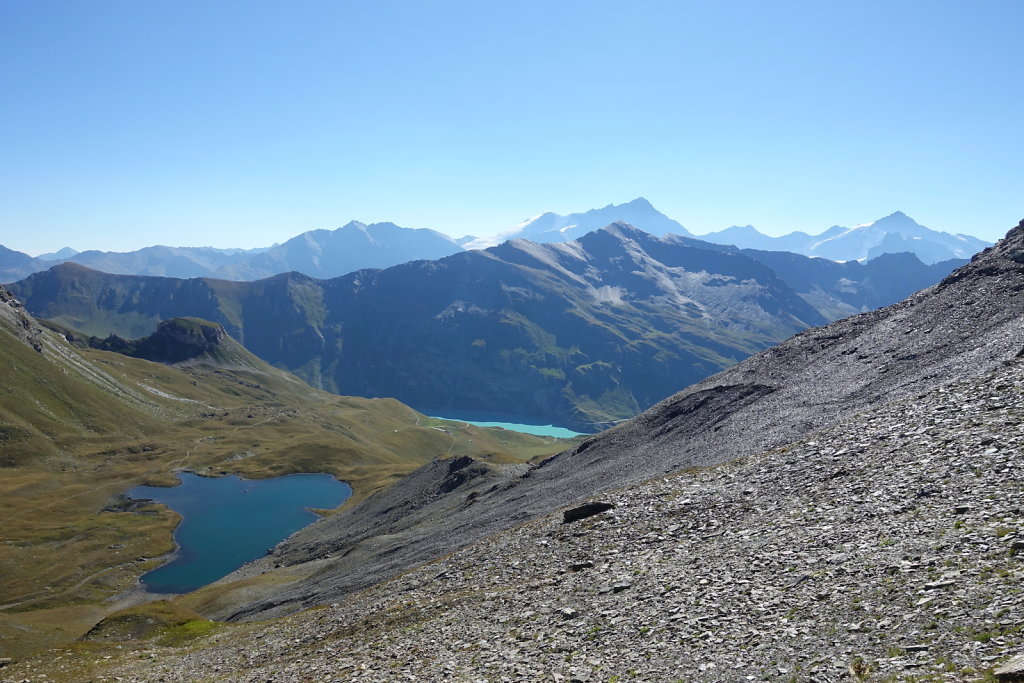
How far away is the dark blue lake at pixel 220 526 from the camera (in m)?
134

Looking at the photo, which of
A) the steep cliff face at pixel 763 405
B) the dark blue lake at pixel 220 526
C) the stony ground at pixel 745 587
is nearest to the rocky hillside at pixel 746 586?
the stony ground at pixel 745 587

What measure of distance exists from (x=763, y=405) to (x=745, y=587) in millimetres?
59938

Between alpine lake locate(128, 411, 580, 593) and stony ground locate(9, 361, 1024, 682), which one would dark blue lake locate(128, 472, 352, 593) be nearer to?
alpine lake locate(128, 411, 580, 593)

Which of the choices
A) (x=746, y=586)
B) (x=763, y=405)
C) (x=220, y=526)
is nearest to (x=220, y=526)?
(x=220, y=526)

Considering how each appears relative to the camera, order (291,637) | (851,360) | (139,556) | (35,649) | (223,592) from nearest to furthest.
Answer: (291,637)
(35,649)
(851,360)
(223,592)
(139,556)

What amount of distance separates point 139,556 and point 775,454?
142480 millimetres

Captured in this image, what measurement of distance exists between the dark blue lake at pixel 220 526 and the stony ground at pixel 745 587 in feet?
280

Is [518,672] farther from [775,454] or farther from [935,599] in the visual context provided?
[775,454]

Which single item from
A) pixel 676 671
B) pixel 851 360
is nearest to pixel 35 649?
pixel 676 671

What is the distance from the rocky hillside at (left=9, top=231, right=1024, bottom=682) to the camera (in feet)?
75.4

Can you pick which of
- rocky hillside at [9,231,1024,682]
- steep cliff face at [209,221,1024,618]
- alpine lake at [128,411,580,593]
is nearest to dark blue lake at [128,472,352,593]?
alpine lake at [128,411,580,593]

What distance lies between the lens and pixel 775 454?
2122 inches

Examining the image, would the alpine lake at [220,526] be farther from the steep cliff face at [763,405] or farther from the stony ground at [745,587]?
the stony ground at [745,587]

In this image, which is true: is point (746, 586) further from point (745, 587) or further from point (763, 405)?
point (763, 405)
